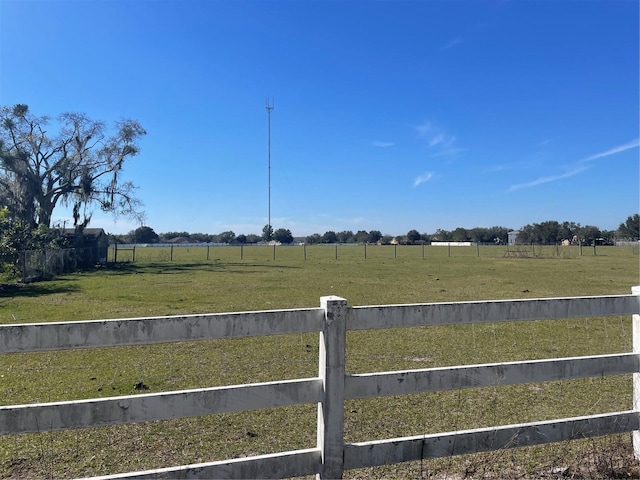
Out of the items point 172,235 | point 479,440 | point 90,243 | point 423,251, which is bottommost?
point 479,440

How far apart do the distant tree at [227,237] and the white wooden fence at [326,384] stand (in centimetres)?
15208

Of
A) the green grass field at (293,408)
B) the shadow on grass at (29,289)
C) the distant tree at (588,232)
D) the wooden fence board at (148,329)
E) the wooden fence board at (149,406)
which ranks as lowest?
the green grass field at (293,408)

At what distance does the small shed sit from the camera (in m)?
35.0

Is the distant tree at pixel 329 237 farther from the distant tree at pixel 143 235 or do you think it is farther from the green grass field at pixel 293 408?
the green grass field at pixel 293 408

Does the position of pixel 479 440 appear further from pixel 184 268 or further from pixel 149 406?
pixel 184 268

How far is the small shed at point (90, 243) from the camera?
35.0 m

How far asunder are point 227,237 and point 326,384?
158212mm

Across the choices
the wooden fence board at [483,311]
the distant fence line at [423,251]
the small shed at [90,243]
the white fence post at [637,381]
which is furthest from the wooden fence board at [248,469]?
the distant fence line at [423,251]

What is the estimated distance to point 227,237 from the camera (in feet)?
518

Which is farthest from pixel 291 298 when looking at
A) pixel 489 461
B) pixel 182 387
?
pixel 489 461

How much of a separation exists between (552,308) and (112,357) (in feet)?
22.2

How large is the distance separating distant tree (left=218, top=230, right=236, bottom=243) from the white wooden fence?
15208 centimetres

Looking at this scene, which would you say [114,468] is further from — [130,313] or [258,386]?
[130,313]

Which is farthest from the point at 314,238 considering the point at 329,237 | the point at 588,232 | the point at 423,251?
the point at 423,251
